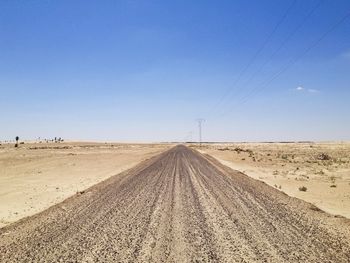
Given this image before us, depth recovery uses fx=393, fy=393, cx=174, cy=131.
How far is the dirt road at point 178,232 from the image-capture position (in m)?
8.49

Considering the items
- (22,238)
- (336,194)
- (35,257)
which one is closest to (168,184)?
(336,194)

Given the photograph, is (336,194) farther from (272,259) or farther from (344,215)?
(272,259)

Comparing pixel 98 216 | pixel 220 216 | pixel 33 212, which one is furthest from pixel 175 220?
pixel 33 212

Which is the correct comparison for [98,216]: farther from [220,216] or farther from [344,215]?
[344,215]

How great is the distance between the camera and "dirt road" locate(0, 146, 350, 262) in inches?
334

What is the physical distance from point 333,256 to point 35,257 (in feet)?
21.0

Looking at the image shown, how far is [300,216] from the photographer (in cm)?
Result: 1338

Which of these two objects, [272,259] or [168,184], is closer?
[272,259]

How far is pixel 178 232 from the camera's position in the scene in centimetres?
1063

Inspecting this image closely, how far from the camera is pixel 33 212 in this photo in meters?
14.7

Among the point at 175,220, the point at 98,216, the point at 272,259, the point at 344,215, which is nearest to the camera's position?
the point at 272,259

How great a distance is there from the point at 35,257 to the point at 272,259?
5030mm

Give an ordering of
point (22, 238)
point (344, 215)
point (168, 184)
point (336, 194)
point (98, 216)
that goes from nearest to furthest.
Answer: point (22, 238)
point (98, 216)
point (344, 215)
point (336, 194)
point (168, 184)

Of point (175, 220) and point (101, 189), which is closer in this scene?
point (175, 220)
